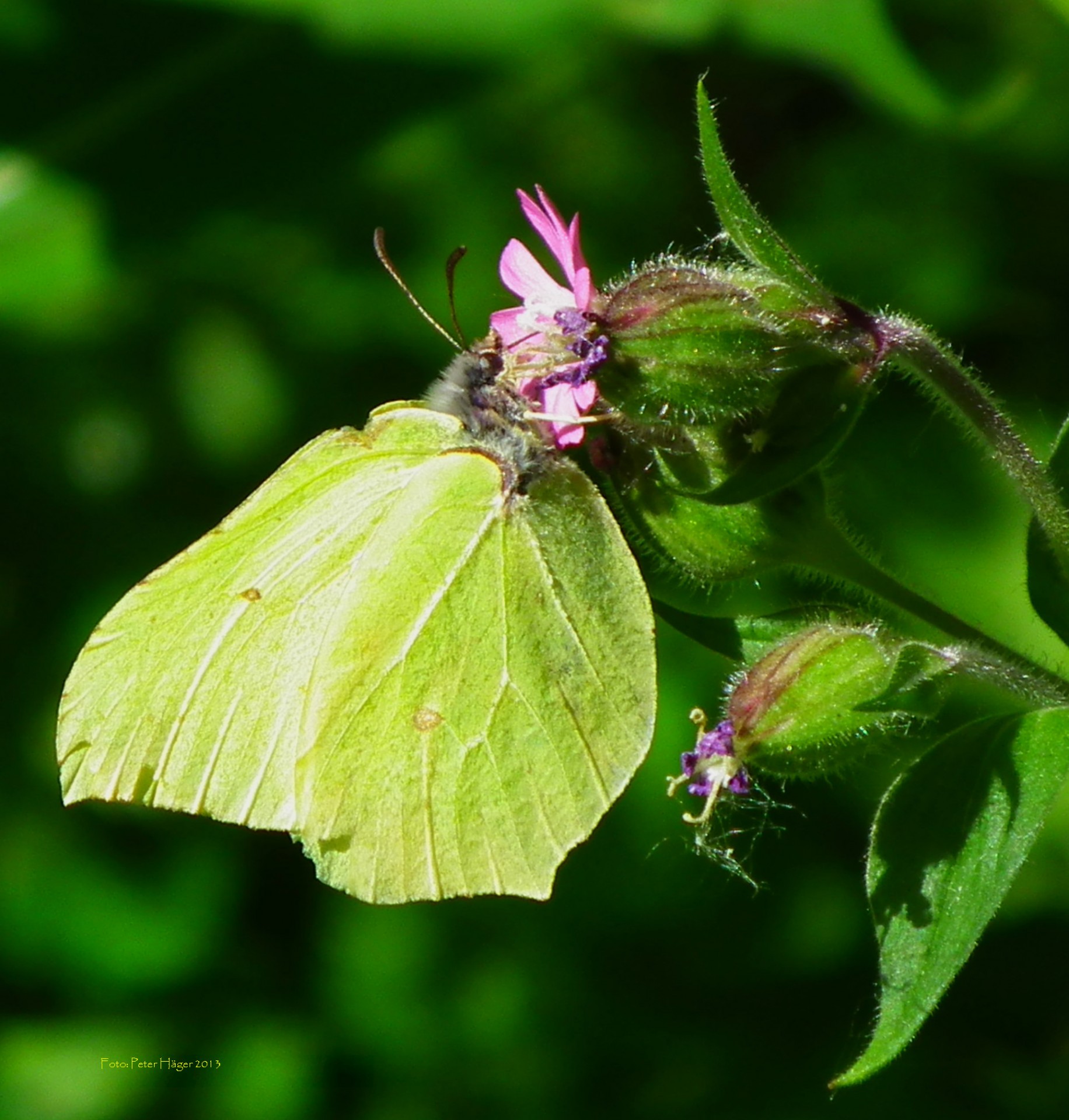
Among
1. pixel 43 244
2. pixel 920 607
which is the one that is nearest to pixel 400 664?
pixel 920 607

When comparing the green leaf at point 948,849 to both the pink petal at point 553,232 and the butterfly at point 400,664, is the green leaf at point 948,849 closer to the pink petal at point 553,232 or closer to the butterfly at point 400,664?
the butterfly at point 400,664

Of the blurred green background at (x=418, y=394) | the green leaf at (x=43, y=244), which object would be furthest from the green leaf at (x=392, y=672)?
the green leaf at (x=43, y=244)

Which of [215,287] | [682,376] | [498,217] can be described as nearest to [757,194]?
[498,217]

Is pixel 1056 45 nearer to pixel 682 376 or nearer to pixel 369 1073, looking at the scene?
pixel 682 376

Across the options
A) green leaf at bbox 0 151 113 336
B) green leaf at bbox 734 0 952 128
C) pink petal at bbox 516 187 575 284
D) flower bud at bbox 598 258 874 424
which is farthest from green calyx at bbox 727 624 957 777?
green leaf at bbox 0 151 113 336

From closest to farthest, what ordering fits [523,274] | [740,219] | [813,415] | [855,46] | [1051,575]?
[740,219] < [813,415] < [1051,575] < [523,274] < [855,46]

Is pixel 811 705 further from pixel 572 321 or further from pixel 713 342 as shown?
pixel 572 321

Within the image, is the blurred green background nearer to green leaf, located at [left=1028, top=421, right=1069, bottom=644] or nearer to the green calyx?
green leaf, located at [left=1028, top=421, right=1069, bottom=644]
